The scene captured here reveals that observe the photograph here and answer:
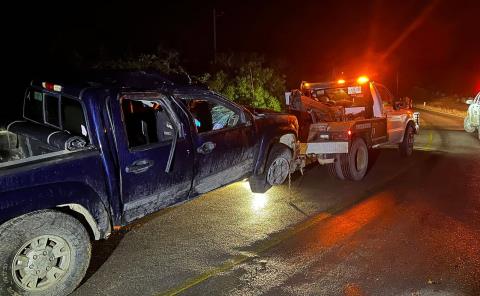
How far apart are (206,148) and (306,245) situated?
1522 millimetres

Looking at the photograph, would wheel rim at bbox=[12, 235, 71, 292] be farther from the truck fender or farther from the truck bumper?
the truck bumper

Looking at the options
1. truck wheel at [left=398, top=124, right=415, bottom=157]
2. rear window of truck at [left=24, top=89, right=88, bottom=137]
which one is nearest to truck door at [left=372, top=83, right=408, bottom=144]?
truck wheel at [left=398, top=124, right=415, bottom=157]

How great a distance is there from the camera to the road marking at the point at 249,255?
417 centimetres

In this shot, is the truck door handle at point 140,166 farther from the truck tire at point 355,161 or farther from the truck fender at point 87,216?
the truck tire at point 355,161

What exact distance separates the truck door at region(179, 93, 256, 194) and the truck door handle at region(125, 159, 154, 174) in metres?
0.66

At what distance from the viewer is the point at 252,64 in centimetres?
1919

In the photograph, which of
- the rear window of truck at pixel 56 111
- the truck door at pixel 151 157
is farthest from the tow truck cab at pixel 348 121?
the rear window of truck at pixel 56 111

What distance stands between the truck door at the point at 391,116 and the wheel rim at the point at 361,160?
1642 mm

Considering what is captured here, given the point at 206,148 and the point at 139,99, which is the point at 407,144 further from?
the point at 139,99

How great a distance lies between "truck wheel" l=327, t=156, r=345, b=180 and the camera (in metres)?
8.09

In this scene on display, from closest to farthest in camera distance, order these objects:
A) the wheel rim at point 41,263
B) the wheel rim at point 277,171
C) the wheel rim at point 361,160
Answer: the wheel rim at point 41,263, the wheel rim at point 277,171, the wheel rim at point 361,160

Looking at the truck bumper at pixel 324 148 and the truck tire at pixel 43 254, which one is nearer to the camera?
the truck tire at pixel 43 254

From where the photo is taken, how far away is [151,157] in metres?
4.53

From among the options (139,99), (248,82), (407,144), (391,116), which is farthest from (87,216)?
(248,82)
